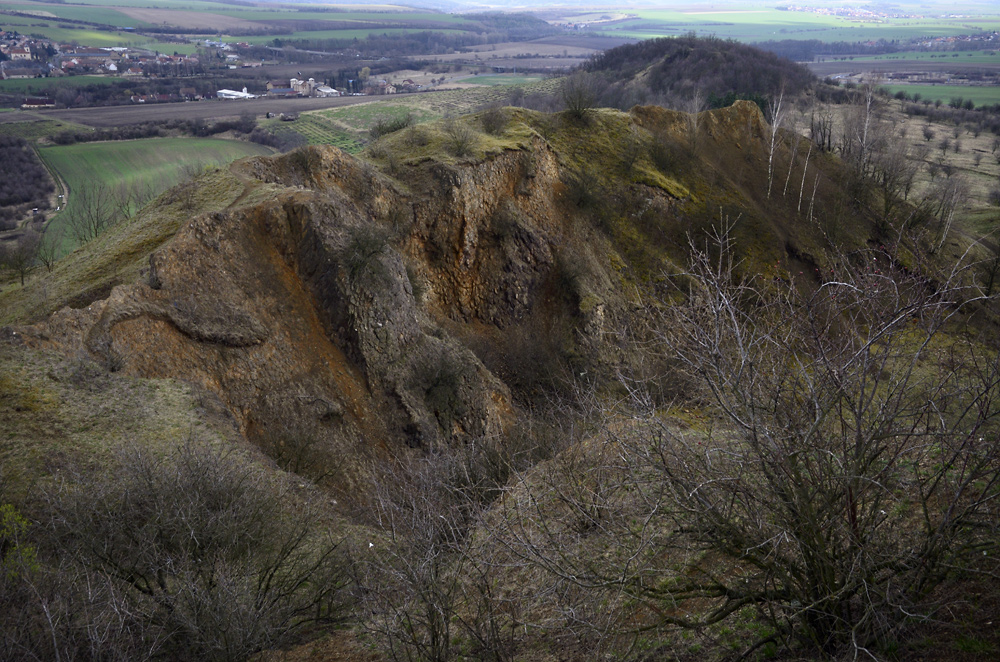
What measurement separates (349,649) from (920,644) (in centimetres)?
1000

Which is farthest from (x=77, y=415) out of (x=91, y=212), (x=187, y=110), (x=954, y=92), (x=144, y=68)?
(x=954, y=92)

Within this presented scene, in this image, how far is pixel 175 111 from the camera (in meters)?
88.9

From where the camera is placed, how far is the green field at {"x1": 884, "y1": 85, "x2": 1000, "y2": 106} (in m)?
110

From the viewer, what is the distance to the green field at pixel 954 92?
109750 millimetres

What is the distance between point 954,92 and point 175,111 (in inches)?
5757

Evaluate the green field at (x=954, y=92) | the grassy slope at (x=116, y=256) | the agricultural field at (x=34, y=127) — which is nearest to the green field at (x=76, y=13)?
the agricultural field at (x=34, y=127)

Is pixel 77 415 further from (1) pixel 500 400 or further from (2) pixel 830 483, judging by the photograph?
(2) pixel 830 483

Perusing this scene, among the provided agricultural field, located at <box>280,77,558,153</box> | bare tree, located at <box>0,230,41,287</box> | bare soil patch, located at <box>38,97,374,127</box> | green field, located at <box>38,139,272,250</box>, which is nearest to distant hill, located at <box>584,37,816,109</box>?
agricultural field, located at <box>280,77,558,153</box>

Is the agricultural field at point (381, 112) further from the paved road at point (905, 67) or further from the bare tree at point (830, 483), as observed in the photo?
the paved road at point (905, 67)

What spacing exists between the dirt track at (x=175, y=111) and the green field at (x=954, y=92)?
110303 mm

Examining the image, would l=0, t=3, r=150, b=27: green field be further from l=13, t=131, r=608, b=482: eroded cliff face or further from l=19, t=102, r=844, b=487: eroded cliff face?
l=13, t=131, r=608, b=482: eroded cliff face

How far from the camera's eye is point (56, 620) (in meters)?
9.18

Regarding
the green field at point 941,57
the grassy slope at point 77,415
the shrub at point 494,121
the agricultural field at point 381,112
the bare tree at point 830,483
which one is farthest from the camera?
the green field at point 941,57

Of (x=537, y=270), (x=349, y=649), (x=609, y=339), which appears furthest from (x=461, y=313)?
(x=349, y=649)
